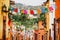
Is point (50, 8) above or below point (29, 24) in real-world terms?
above

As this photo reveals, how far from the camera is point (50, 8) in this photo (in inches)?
83.5

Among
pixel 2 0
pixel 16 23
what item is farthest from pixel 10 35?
pixel 2 0

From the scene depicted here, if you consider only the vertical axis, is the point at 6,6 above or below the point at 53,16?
above

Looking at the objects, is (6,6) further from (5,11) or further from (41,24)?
(41,24)

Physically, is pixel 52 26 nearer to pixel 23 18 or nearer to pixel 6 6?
pixel 23 18

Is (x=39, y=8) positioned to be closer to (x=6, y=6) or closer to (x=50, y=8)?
(x=50, y=8)

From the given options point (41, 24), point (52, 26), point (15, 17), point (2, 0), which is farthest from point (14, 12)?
point (52, 26)

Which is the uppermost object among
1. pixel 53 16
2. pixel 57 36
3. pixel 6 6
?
pixel 6 6

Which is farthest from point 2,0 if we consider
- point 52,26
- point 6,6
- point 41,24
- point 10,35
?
point 52,26

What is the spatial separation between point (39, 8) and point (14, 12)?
1.07ft

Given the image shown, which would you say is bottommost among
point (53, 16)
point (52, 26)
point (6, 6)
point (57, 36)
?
point (57, 36)

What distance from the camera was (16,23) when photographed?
81.8 inches

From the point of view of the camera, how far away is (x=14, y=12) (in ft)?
6.84

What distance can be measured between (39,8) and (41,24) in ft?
0.69
